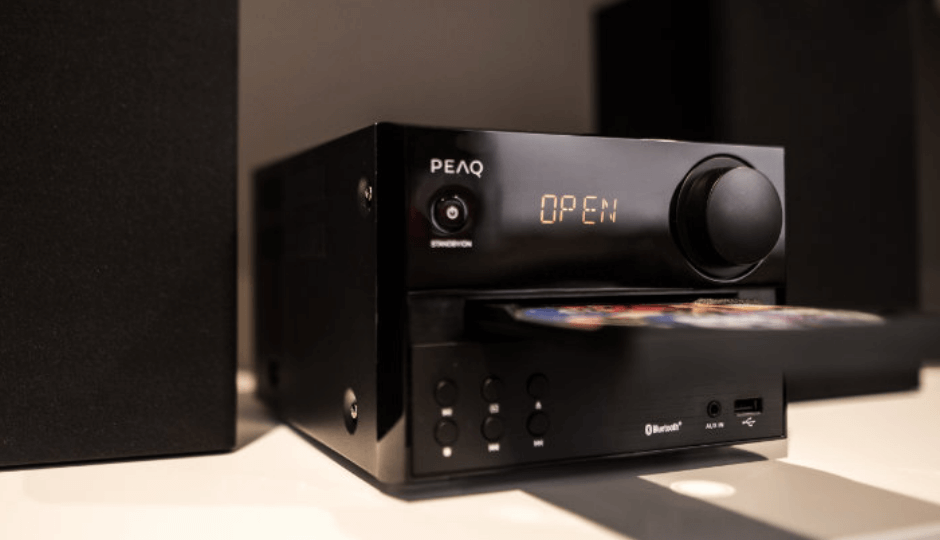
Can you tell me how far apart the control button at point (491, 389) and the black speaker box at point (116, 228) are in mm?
212

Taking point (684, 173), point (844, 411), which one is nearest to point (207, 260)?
point (684, 173)

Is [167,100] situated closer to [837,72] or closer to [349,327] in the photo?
[349,327]

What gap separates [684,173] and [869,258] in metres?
0.42

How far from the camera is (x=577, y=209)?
54 cm

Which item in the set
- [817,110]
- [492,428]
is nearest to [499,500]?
[492,428]

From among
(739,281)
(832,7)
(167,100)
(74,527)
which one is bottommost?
(74,527)

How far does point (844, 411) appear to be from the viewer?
0.76 m

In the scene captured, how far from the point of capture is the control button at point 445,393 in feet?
1.60

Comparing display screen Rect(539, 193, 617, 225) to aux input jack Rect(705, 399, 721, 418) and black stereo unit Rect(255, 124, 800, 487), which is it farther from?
aux input jack Rect(705, 399, 721, 418)

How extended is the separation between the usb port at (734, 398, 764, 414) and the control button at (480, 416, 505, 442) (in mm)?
179

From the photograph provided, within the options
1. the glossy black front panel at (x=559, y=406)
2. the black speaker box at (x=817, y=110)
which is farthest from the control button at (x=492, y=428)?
the black speaker box at (x=817, y=110)

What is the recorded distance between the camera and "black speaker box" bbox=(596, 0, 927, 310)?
2.75ft

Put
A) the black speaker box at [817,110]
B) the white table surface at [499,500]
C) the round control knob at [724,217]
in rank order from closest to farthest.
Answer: the white table surface at [499,500] → the round control knob at [724,217] → the black speaker box at [817,110]

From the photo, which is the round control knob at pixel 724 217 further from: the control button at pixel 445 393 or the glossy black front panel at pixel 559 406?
the control button at pixel 445 393
